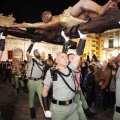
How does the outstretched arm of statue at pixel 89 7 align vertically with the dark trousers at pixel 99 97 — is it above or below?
above

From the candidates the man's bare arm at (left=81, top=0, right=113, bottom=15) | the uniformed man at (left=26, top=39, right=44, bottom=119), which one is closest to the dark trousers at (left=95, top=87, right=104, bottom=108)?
the uniformed man at (left=26, top=39, right=44, bottom=119)

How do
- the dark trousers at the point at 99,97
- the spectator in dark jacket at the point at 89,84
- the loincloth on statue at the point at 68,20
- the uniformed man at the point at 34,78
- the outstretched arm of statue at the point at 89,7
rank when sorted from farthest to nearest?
the spectator in dark jacket at the point at 89,84 < the dark trousers at the point at 99,97 < the uniformed man at the point at 34,78 < the loincloth on statue at the point at 68,20 < the outstretched arm of statue at the point at 89,7

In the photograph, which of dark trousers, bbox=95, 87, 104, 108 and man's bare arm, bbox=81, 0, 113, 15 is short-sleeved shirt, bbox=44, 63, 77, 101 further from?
dark trousers, bbox=95, 87, 104, 108

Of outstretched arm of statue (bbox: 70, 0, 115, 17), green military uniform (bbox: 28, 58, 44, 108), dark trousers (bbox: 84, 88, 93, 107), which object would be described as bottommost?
dark trousers (bbox: 84, 88, 93, 107)

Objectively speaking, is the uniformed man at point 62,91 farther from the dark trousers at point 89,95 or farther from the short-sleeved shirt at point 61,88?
the dark trousers at point 89,95

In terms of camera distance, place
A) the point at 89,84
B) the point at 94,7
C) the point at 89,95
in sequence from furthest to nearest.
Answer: the point at 89,95
the point at 89,84
the point at 94,7

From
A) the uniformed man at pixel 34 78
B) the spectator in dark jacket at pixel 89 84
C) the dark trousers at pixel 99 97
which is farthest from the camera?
the spectator in dark jacket at pixel 89 84

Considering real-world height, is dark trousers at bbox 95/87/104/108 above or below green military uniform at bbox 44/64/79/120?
below

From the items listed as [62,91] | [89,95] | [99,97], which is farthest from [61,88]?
[89,95]

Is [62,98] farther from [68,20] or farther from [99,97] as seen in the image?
[99,97]

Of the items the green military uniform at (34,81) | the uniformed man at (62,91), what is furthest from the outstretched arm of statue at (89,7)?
the green military uniform at (34,81)

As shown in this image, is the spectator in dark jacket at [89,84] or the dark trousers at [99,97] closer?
the dark trousers at [99,97]

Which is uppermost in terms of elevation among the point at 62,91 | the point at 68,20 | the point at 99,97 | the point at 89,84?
the point at 68,20

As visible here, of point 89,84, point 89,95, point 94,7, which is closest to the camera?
point 94,7
